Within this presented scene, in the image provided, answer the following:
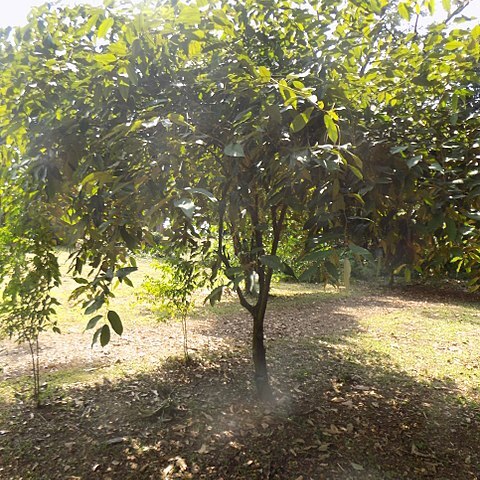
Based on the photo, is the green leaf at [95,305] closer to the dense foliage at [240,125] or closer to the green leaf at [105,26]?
the dense foliage at [240,125]

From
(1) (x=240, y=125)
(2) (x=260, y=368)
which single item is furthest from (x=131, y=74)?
(2) (x=260, y=368)

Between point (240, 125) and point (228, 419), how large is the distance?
2387mm

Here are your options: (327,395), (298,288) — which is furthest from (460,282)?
(327,395)

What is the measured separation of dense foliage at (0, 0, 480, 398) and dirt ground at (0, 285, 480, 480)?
137cm

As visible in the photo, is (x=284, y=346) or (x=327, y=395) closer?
(x=327, y=395)

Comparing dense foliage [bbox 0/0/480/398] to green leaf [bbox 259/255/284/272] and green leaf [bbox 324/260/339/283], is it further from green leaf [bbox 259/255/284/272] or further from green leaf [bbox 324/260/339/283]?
green leaf [bbox 324/260/339/283]

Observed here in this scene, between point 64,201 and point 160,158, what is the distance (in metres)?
1.34

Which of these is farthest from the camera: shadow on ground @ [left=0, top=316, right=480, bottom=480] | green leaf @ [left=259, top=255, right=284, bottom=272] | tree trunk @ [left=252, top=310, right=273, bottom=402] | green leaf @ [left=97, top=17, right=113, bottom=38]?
tree trunk @ [left=252, top=310, right=273, bottom=402]

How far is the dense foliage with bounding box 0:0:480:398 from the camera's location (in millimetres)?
1793

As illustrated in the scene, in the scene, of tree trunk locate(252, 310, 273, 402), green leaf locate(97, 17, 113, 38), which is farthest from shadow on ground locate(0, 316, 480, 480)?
green leaf locate(97, 17, 113, 38)

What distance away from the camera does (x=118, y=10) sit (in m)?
2.05

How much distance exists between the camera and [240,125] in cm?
193

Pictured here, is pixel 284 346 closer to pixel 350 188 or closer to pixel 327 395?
pixel 327 395

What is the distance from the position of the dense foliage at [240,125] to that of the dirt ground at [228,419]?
1370 mm
